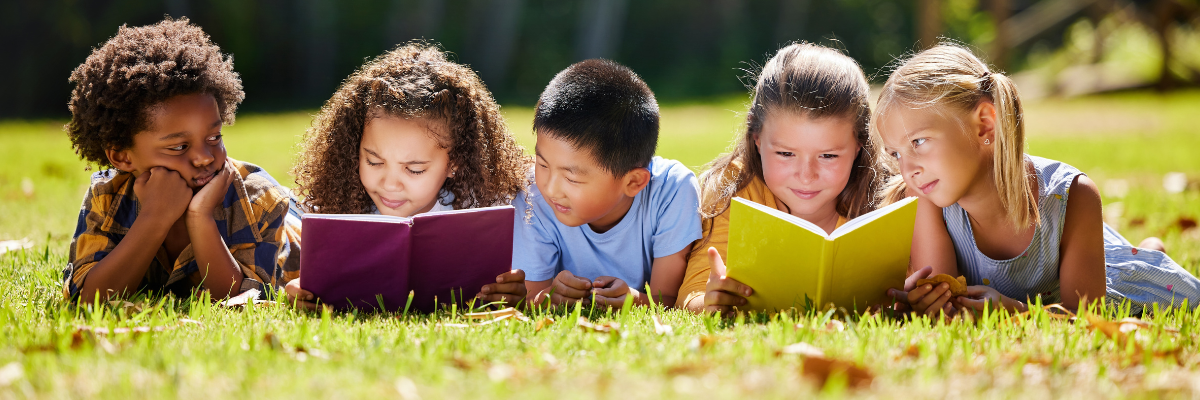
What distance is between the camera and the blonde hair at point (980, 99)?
10.2 ft

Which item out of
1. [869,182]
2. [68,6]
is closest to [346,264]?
[869,182]

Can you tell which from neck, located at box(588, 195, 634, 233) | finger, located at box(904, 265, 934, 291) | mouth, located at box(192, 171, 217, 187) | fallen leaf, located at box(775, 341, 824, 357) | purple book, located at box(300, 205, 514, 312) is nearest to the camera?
fallen leaf, located at box(775, 341, 824, 357)

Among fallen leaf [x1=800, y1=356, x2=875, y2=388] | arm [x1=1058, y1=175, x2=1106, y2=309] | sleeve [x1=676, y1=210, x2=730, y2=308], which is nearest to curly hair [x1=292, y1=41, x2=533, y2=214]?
sleeve [x1=676, y1=210, x2=730, y2=308]

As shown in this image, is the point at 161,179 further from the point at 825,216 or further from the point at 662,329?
the point at 825,216

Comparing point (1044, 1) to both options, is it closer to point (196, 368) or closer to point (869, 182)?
point (869, 182)

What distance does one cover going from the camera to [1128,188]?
21.7 ft

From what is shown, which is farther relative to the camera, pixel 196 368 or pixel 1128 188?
pixel 1128 188

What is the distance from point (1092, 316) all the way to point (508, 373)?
5.72ft

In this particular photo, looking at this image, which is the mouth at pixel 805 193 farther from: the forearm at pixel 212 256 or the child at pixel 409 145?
the forearm at pixel 212 256

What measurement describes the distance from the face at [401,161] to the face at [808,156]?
4.33 feet

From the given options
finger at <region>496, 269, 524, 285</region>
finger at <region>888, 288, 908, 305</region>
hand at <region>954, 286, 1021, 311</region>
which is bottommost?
finger at <region>496, 269, 524, 285</region>

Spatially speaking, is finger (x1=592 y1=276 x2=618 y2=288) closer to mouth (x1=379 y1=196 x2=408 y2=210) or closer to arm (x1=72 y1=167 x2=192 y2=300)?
mouth (x1=379 y1=196 x2=408 y2=210)

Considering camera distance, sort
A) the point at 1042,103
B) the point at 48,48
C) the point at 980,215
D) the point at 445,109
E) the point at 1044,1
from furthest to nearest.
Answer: the point at 1044,1, the point at 1042,103, the point at 48,48, the point at 445,109, the point at 980,215

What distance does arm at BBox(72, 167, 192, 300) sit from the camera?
3.17 m
